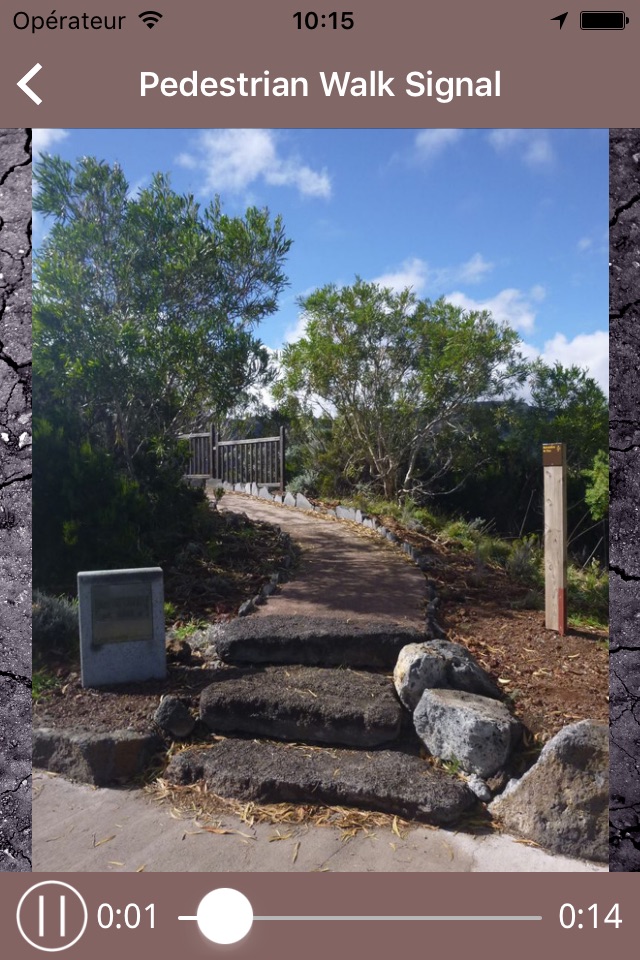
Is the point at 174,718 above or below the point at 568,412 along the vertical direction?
below

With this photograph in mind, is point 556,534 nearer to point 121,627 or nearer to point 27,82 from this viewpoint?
point 121,627

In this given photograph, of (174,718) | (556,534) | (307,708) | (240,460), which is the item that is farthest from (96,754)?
(240,460)

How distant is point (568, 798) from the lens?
214 cm

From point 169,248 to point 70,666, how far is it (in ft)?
8.61

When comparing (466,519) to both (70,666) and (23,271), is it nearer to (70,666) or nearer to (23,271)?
(70,666)

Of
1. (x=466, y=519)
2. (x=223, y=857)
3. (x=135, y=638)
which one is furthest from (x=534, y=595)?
(x=466, y=519)

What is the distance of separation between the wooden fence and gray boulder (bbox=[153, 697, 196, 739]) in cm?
735

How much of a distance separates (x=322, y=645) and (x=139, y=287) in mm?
2564

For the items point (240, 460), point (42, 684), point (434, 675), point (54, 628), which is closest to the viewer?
point (434, 675)

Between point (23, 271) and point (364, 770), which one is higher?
point (23, 271)

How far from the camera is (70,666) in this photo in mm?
3537

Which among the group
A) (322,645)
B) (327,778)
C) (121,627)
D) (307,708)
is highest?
(121,627)

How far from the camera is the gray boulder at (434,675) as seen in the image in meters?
2.94
